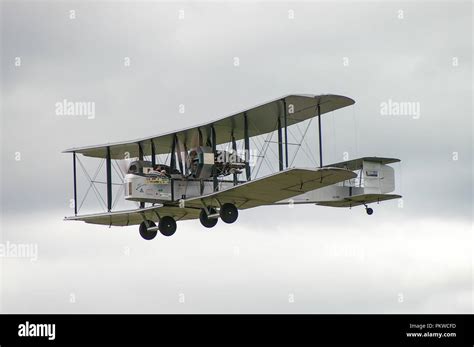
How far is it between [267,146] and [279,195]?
1.94 m

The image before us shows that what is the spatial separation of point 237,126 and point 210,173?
5.45 feet

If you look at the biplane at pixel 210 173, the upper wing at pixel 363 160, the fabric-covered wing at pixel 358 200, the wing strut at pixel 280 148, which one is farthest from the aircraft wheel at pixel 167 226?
the upper wing at pixel 363 160

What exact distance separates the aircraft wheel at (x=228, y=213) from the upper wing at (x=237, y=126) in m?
2.60

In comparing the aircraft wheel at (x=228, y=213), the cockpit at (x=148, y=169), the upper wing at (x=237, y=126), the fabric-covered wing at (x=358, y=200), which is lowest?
the aircraft wheel at (x=228, y=213)

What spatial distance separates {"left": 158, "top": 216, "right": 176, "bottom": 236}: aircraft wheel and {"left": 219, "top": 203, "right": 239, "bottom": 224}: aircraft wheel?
122 inches

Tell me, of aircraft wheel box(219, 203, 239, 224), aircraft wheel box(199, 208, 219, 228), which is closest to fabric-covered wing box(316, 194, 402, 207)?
aircraft wheel box(199, 208, 219, 228)

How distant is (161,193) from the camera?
4706 cm

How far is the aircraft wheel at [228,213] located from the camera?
4603cm

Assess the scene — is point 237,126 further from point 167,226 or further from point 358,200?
point 358,200

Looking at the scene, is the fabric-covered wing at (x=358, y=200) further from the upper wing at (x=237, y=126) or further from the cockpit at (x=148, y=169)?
the cockpit at (x=148, y=169)
